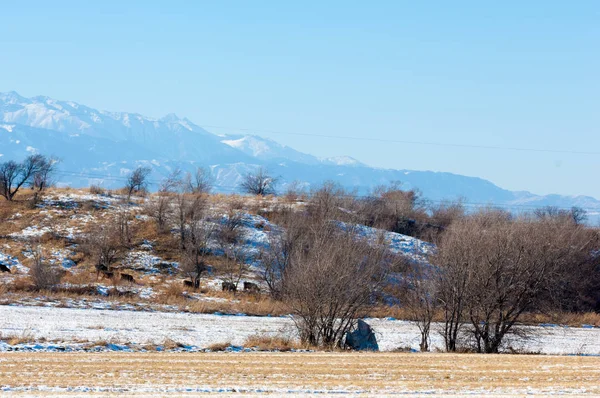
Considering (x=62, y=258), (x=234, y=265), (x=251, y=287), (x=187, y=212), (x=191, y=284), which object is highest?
(x=187, y=212)

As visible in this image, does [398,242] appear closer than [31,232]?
No

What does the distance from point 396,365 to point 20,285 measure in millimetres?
29959

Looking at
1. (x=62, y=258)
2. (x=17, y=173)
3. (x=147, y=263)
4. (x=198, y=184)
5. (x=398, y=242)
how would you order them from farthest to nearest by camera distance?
(x=198, y=184)
(x=17, y=173)
(x=398, y=242)
(x=147, y=263)
(x=62, y=258)

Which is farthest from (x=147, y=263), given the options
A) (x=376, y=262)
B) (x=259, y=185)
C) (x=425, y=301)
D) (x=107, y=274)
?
(x=259, y=185)

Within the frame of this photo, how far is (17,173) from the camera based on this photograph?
80.5 metres

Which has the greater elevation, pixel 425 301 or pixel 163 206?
pixel 163 206

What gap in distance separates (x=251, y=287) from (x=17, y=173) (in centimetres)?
4202

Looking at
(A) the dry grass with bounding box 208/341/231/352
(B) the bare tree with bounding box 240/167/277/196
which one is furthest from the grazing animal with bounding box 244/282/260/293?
(B) the bare tree with bounding box 240/167/277/196

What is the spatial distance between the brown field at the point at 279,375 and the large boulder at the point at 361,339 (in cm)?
517

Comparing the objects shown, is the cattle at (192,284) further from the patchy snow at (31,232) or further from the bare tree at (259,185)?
the bare tree at (259,185)

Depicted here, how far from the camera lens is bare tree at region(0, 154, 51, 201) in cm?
7475

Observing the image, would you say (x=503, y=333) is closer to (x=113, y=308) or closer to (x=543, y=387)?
(x=543, y=387)

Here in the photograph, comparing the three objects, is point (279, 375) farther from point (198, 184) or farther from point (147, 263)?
point (198, 184)

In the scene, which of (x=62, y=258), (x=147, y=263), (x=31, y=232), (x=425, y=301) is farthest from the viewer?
(x=31, y=232)
